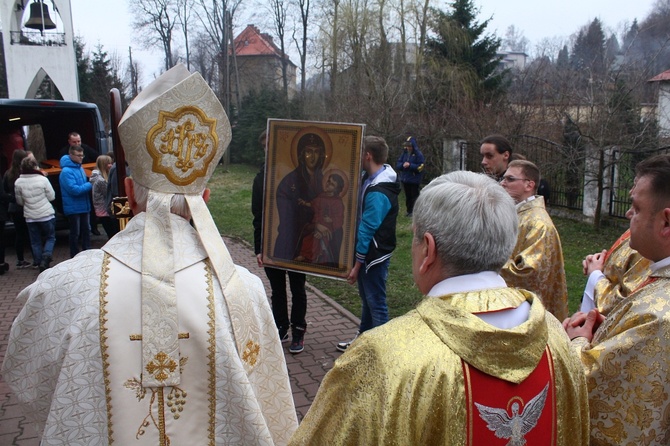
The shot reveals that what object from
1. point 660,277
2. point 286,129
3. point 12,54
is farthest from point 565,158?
point 12,54

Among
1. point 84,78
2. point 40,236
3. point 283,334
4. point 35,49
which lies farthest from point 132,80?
point 283,334

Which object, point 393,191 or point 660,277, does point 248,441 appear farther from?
point 393,191

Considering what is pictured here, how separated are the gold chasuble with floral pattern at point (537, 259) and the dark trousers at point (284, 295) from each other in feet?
6.85

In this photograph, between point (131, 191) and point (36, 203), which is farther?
point (36, 203)

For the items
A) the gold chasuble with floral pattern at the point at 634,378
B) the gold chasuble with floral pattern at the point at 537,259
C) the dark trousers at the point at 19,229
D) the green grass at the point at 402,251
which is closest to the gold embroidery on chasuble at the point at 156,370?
the gold chasuble with floral pattern at the point at 634,378

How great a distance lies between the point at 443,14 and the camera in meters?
24.6

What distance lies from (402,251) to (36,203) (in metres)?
5.88

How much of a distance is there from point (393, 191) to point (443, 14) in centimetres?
2220

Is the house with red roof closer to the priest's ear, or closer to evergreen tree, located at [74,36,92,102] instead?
evergreen tree, located at [74,36,92,102]

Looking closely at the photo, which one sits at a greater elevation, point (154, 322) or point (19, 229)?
point (154, 322)

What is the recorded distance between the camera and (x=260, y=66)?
174 feet

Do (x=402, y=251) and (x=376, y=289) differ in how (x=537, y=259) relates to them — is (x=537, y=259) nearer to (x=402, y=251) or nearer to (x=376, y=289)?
(x=376, y=289)

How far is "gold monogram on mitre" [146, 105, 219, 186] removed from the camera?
6.33ft

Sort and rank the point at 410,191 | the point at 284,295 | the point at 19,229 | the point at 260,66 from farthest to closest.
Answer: the point at 260,66
the point at 410,191
the point at 19,229
the point at 284,295
